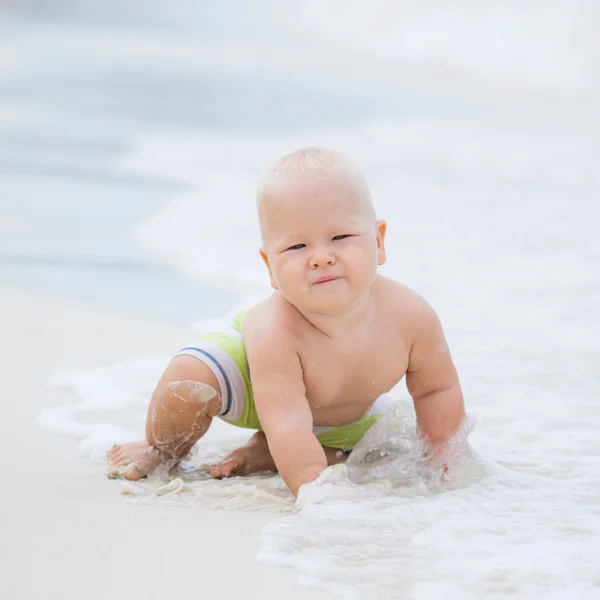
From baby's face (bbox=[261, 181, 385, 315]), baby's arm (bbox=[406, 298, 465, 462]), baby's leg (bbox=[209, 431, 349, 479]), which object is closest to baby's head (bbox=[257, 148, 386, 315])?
baby's face (bbox=[261, 181, 385, 315])

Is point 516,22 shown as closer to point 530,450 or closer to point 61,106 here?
point 61,106

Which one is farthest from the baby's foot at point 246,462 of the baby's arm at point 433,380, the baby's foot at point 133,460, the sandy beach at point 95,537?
the baby's arm at point 433,380

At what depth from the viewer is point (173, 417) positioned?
2520 mm

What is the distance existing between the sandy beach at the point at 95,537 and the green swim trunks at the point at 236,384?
0.33 metres

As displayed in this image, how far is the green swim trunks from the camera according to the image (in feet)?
8.21

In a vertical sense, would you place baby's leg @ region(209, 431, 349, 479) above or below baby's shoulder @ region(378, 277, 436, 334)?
below

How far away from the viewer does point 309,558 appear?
186cm

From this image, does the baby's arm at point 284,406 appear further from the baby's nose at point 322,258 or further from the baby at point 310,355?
the baby's nose at point 322,258

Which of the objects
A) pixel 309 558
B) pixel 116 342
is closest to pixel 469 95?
pixel 116 342

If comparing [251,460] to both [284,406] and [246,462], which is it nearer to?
[246,462]

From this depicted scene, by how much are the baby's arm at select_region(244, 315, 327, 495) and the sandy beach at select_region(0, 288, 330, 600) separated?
0.53ft

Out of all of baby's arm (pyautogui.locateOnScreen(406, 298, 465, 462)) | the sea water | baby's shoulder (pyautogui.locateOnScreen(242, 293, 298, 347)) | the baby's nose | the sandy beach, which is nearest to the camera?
the sandy beach

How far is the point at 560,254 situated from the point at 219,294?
1856mm

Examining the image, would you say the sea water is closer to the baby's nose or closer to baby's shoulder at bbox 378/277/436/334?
baby's shoulder at bbox 378/277/436/334
